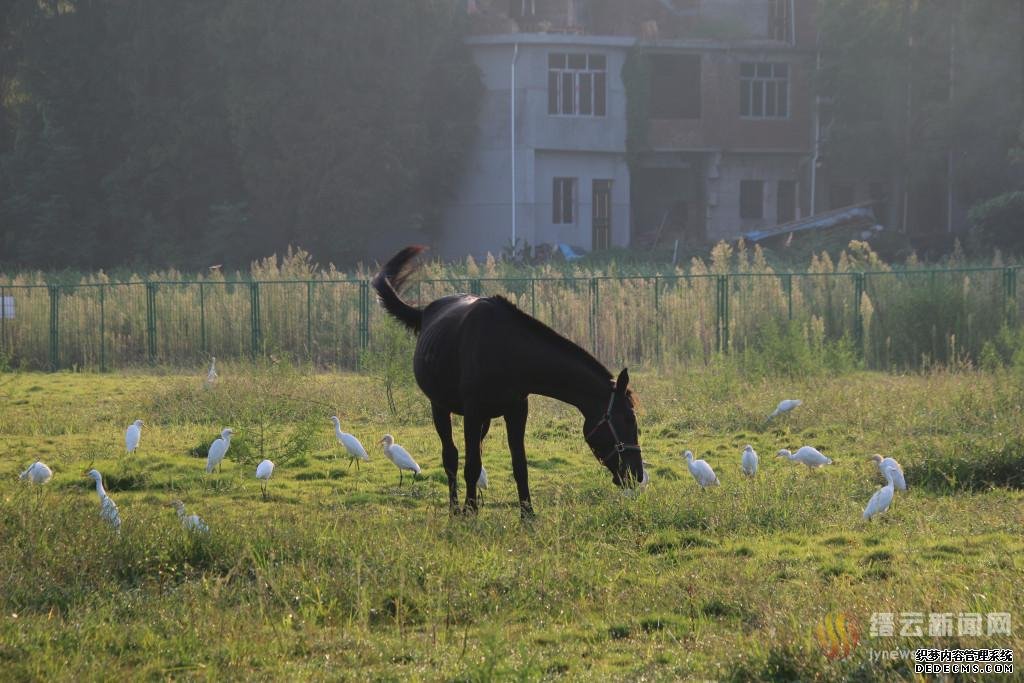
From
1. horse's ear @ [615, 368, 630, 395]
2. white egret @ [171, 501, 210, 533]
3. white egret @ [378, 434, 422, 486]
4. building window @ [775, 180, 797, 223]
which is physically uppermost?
building window @ [775, 180, 797, 223]

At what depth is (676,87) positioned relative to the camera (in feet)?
159

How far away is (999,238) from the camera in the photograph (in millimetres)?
40750

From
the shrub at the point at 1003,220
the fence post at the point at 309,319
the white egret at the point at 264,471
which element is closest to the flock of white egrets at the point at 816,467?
the white egret at the point at 264,471

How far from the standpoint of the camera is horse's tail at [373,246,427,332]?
11414 millimetres

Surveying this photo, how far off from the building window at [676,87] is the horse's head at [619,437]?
3980 cm

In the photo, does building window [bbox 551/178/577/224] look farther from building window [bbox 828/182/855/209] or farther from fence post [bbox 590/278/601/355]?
fence post [bbox 590/278/601/355]

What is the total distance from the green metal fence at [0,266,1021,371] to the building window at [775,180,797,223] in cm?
2512

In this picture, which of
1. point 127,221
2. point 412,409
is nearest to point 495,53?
point 127,221

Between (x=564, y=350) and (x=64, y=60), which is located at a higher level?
(x=64, y=60)

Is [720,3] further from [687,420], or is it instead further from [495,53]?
[687,420]

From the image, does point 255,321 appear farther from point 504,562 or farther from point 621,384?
point 504,562

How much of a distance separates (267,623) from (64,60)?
1720 inches

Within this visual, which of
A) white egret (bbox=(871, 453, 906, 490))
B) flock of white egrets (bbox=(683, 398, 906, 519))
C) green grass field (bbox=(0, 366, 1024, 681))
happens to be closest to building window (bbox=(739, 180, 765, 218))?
green grass field (bbox=(0, 366, 1024, 681))

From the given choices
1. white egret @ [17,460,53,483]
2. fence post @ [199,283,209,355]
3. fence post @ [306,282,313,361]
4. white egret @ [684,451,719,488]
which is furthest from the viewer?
fence post @ [199,283,209,355]
